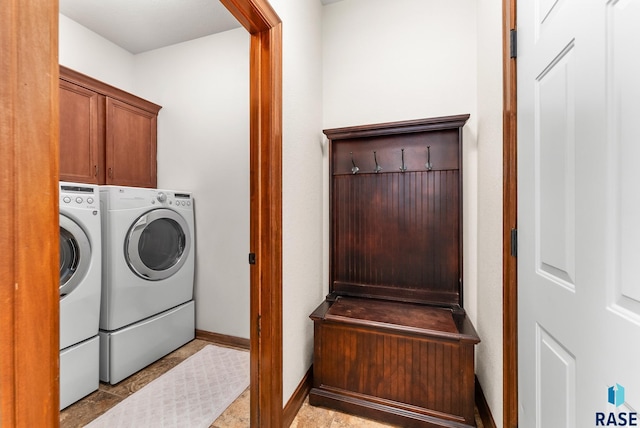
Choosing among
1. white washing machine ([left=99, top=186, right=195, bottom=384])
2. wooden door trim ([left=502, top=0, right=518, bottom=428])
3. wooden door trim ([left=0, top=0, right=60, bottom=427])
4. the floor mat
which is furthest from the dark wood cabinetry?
white washing machine ([left=99, top=186, right=195, bottom=384])

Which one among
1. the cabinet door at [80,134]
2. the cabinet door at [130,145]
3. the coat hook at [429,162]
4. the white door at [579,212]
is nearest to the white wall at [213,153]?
the cabinet door at [130,145]

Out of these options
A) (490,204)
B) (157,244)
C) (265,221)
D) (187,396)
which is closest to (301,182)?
(265,221)

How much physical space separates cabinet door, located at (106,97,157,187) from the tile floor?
1.59m

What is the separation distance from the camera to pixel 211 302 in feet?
8.15

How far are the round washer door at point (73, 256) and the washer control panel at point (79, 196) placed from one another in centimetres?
11

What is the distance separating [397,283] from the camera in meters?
1.86

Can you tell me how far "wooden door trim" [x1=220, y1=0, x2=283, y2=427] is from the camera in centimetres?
130

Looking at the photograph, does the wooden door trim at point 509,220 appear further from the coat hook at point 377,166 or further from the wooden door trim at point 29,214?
the wooden door trim at point 29,214

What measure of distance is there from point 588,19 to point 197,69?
8.92ft

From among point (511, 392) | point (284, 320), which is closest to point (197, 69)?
point (284, 320)

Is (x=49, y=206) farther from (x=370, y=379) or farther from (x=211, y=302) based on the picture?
(x=211, y=302)

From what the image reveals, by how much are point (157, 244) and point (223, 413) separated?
55.3 inches

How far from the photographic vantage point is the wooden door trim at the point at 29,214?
467 millimetres

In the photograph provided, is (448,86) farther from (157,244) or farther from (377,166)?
(157,244)
